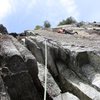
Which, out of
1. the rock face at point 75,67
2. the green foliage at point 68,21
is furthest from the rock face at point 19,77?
the green foliage at point 68,21

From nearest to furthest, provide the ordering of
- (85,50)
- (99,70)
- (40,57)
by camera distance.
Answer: (99,70) → (85,50) → (40,57)

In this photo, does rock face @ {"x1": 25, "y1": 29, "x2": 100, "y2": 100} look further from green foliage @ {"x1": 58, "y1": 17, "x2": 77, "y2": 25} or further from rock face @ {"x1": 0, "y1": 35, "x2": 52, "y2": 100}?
green foliage @ {"x1": 58, "y1": 17, "x2": 77, "y2": 25}

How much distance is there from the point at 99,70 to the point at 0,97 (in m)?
3.14

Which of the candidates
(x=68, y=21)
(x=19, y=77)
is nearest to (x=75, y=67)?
(x=19, y=77)

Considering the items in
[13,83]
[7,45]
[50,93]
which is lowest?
[50,93]

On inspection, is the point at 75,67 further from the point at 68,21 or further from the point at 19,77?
the point at 68,21

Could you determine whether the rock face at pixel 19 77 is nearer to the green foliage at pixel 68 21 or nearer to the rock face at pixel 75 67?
the rock face at pixel 75 67

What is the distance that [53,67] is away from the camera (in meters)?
9.34

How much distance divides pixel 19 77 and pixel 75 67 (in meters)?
2.24

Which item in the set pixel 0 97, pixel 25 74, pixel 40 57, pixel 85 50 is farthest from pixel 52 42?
pixel 0 97

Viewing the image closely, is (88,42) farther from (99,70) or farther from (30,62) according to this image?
(30,62)

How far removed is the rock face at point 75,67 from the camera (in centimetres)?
777

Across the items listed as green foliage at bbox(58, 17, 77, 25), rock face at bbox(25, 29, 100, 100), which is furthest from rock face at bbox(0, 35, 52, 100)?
green foliage at bbox(58, 17, 77, 25)

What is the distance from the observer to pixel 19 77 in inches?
274
